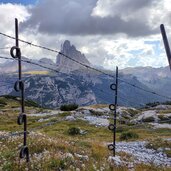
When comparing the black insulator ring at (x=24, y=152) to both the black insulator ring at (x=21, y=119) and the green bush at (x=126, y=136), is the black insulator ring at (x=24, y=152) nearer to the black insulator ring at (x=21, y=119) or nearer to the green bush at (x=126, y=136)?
the black insulator ring at (x=21, y=119)

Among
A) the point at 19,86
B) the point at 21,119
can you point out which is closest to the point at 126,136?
the point at 21,119

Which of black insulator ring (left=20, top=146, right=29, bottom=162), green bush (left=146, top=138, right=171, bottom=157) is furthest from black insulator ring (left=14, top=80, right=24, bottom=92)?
green bush (left=146, top=138, right=171, bottom=157)

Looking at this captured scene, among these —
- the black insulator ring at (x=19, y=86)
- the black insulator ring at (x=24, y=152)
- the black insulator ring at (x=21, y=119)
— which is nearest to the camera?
the black insulator ring at (x=19, y=86)

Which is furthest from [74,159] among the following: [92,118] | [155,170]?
[92,118]

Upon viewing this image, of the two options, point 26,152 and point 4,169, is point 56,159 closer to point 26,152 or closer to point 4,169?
point 26,152

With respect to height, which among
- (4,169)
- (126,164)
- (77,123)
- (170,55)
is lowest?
(77,123)

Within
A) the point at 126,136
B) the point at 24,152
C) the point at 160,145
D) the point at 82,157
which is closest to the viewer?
the point at 24,152

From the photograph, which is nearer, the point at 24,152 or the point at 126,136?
the point at 24,152

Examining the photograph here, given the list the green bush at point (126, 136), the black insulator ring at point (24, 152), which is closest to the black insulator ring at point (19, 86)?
the black insulator ring at point (24, 152)

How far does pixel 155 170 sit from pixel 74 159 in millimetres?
6445

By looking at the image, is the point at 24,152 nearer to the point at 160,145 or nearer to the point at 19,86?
the point at 19,86

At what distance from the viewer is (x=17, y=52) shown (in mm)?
14398

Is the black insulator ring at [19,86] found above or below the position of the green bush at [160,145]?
above

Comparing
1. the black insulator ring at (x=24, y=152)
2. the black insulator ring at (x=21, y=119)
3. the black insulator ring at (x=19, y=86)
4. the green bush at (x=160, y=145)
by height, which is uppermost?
the black insulator ring at (x=19, y=86)
